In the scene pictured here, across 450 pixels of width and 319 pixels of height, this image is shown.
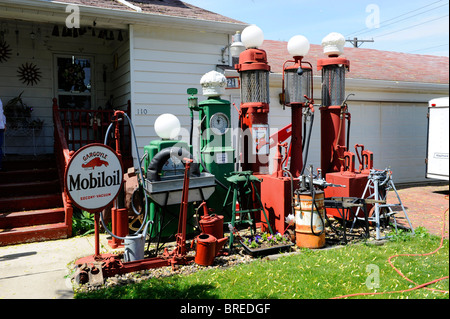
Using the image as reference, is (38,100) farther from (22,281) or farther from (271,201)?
(271,201)

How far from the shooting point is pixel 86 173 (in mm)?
3975

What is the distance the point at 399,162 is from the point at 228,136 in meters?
6.95

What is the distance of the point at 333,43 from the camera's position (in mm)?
6875

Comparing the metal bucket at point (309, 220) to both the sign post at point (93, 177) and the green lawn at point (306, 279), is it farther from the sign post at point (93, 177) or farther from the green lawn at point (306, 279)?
the sign post at point (93, 177)

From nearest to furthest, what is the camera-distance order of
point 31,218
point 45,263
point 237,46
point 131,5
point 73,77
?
point 45,263 → point 31,218 → point 131,5 → point 237,46 → point 73,77

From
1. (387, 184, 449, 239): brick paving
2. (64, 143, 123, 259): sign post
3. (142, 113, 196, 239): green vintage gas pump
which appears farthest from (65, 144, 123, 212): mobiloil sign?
(387, 184, 449, 239): brick paving

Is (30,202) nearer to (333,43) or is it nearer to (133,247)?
(133,247)

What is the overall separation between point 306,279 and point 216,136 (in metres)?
2.76

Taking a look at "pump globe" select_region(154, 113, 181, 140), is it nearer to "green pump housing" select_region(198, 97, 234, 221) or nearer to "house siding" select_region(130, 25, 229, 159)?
"green pump housing" select_region(198, 97, 234, 221)

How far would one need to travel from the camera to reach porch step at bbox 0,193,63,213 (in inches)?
224

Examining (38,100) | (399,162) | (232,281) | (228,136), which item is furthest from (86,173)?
(399,162)

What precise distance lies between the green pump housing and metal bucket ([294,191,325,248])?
1329 millimetres

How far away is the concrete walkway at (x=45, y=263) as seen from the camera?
3676 mm

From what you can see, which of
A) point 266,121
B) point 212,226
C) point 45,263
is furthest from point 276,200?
point 45,263
